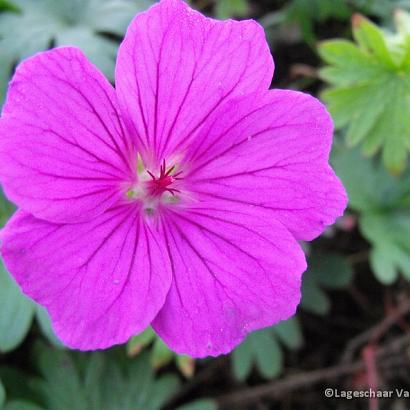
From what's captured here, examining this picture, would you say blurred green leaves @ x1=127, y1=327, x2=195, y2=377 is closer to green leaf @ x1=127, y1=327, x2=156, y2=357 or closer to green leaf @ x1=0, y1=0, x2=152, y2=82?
green leaf @ x1=127, y1=327, x2=156, y2=357

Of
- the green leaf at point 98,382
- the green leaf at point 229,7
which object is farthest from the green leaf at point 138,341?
the green leaf at point 229,7

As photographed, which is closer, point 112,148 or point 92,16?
point 112,148

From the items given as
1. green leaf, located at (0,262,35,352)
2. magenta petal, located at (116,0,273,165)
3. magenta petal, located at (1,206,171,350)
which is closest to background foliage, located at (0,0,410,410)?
green leaf, located at (0,262,35,352)

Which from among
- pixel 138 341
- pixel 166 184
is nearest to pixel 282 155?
pixel 166 184

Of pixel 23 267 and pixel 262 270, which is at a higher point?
pixel 23 267

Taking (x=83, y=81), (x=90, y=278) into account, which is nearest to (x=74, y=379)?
(x=90, y=278)

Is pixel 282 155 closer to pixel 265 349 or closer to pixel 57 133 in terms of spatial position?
pixel 57 133

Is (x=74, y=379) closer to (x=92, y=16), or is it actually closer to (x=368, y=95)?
(x=92, y=16)

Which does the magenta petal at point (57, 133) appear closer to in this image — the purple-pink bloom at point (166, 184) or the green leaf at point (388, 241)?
the purple-pink bloom at point (166, 184)
